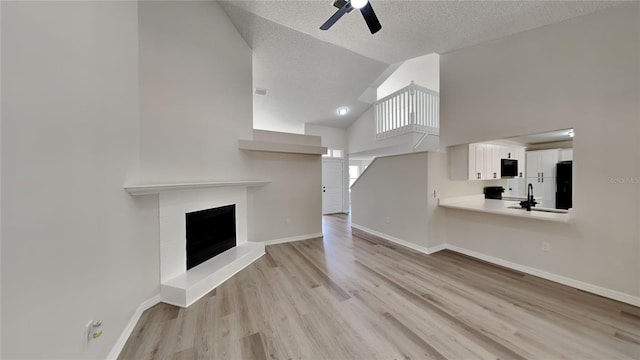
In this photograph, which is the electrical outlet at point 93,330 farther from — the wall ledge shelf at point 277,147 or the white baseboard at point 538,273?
the white baseboard at point 538,273

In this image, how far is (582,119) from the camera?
241 cm

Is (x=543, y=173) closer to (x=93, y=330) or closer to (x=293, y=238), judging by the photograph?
(x=293, y=238)

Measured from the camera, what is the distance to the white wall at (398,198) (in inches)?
144

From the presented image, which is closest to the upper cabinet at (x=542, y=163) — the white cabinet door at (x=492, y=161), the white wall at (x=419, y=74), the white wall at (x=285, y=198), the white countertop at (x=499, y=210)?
the white cabinet door at (x=492, y=161)

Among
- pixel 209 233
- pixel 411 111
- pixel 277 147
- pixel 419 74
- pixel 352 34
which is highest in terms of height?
pixel 419 74

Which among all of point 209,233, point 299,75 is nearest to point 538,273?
point 209,233

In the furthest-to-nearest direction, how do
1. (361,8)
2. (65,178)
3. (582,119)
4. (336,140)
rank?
(336,140)
(582,119)
(361,8)
(65,178)

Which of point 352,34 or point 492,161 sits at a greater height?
point 352,34

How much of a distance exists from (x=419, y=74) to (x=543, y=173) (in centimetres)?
371

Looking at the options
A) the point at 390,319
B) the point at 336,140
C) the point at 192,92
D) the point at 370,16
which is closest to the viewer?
the point at 390,319

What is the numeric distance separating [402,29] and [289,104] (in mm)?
3357

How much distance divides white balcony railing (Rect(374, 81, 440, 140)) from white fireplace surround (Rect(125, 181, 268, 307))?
12.1 ft

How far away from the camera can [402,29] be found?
292cm

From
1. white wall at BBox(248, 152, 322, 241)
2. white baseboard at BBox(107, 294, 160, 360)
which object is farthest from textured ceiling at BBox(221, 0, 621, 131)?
white baseboard at BBox(107, 294, 160, 360)
